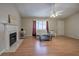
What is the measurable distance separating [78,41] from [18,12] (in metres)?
3.35

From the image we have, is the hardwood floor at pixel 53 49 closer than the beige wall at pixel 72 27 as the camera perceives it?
Yes

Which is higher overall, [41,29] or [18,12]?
[18,12]

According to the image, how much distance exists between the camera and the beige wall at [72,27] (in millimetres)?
3942

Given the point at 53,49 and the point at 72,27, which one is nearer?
the point at 53,49

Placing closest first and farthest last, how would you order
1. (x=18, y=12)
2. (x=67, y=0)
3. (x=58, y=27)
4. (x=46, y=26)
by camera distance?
(x=67, y=0), (x=46, y=26), (x=58, y=27), (x=18, y=12)

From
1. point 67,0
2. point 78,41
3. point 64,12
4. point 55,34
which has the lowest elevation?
point 78,41

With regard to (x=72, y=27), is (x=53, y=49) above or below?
below

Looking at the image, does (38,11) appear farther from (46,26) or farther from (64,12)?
(64,12)

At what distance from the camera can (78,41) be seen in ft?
12.9

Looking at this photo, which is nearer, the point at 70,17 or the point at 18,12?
the point at 70,17

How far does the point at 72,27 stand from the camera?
4.29 meters

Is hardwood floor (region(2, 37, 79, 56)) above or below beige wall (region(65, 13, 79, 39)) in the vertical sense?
below

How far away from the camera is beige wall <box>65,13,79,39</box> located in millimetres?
3942

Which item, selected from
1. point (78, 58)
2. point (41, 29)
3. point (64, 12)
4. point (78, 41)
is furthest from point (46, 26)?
point (78, 58)
